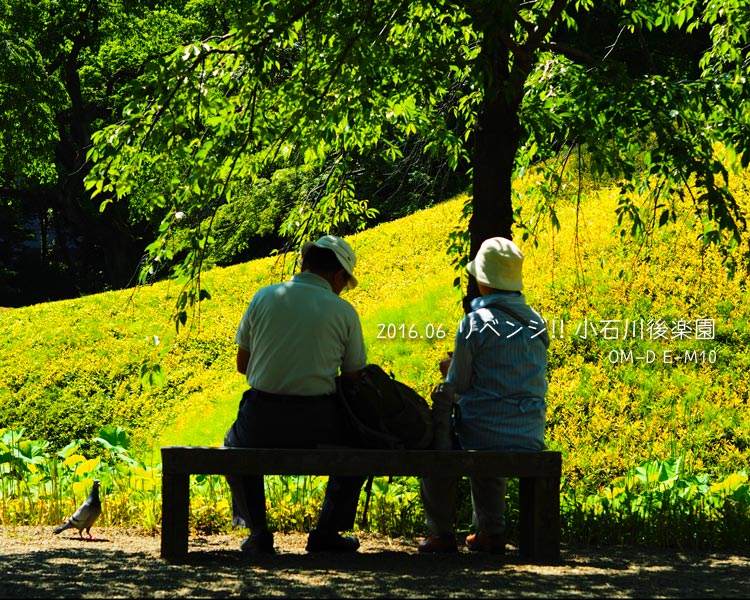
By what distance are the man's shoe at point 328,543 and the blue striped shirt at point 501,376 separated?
81 centimetres

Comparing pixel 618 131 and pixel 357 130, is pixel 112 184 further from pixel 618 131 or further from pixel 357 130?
pixel 618 131

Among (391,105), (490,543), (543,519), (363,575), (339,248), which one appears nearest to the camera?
(363,575)

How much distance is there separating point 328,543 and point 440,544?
561 millimetres

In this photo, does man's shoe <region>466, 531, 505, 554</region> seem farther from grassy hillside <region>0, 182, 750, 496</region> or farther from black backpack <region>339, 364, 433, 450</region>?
grassy hillside <region>0, 182, 750, 496</region>

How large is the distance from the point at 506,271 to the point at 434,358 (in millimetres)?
6158

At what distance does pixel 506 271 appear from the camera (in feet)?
16.6

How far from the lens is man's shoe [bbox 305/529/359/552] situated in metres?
5.18

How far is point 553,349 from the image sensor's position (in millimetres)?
10594

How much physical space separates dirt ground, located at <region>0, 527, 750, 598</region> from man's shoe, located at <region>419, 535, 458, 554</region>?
0.07m

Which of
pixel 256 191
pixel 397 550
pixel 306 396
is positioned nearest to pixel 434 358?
pixel 256 191

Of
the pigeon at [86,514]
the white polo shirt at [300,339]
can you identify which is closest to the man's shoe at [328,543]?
the white polo shirt at [300,339]

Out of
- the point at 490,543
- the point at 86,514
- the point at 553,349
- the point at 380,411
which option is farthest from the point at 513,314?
the point at 553,349

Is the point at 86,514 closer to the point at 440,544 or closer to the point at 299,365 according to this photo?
the point at 299,365

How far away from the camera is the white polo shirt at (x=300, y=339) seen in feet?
15.8
